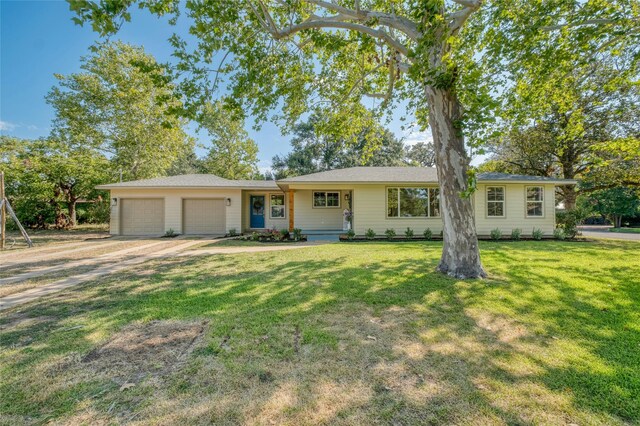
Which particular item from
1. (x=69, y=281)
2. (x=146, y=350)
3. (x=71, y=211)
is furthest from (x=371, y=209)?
(x=71, y=211)

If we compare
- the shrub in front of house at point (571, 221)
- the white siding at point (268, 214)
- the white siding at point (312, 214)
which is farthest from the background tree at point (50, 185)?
the shrub in front of house at point (571, 221)

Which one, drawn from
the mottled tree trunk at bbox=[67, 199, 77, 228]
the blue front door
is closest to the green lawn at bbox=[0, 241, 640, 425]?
the blue front door

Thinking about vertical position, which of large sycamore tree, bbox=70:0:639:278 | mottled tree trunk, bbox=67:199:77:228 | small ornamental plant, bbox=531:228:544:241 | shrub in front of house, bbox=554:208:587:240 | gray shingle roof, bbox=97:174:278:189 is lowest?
small ornamental plant, bbox=531:228:544:241

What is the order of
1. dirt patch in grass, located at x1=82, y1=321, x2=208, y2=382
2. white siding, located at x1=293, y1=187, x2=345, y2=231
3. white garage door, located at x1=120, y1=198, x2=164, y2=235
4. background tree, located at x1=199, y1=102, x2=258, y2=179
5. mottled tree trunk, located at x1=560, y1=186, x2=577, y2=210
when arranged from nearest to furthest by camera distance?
dirt patch in grass, located at x1=82, y1=321, x2=208, y2=382, white garage door, located at x1=120, y1=198, x2=164, y2=235, white siding, located at x1=293, y1=187, x2=345, y2=231, mottled tree trunk, located at x1=560, y1=186, x2=577, y2=210, background tree, located at x1=199, y1=102, x2=258, y2=179

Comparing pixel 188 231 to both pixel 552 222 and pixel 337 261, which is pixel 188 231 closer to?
pixel 337 261

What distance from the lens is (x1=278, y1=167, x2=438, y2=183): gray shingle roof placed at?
12164 millimetres

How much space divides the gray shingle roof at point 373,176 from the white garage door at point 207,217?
4645mm

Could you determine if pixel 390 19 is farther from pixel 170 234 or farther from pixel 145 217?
pixel 145 217

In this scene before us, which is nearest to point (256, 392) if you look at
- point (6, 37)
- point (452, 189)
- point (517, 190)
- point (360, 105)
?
point (452, 189)

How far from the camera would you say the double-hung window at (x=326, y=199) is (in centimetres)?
1568

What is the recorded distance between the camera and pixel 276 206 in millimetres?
16094

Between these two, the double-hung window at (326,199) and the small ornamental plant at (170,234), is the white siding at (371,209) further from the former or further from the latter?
the small ornamental plant at (170,234)

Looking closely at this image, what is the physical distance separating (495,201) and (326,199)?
8418 millimetres

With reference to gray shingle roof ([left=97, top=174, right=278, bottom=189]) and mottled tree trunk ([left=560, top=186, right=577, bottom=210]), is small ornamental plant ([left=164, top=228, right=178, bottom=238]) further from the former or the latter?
mottled tree trunk ([left=560, top=186, right=577, bottom=210])
